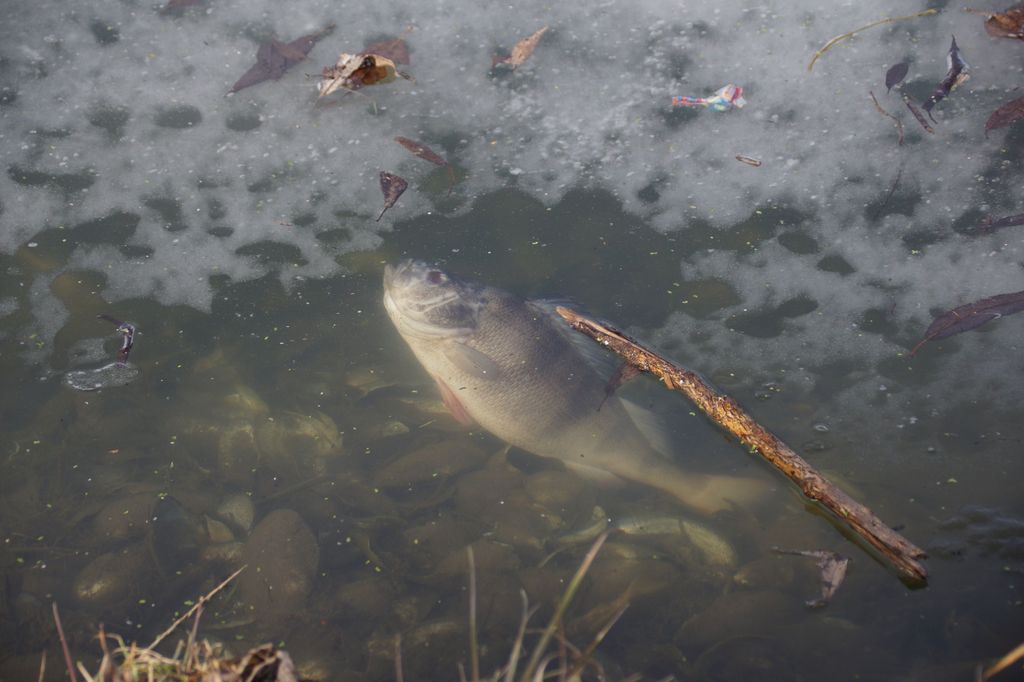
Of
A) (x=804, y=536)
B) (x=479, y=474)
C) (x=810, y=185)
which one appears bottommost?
(x=479, y=474)

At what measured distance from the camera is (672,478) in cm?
324

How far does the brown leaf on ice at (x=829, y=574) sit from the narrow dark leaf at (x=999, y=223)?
1914 millimetres

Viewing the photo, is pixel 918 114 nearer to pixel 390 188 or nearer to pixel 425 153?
pixel 425 153

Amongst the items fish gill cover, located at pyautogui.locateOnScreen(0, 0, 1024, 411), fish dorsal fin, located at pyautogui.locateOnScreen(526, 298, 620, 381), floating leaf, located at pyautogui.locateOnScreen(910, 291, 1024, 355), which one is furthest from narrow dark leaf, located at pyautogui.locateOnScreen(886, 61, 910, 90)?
fish dorsal fin, located at pyautogui.locateOnScreen(526, 298, 620, 381)

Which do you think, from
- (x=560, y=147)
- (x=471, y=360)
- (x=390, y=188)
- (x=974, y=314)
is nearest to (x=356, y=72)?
(x=390, y=188)

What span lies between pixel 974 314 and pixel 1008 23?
1.75 meters

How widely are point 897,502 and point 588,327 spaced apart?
1413 mm

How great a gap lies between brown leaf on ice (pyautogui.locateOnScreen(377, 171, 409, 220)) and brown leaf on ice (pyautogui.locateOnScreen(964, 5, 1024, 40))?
10.4ft

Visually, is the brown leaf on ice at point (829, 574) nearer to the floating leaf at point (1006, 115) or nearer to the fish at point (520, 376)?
the fish at point (520, 376)

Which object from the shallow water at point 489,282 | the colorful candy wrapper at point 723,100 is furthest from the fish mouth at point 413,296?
the colorful candy wrapper at point 723,100

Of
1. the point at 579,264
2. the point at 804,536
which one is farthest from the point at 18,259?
the point at 804,536

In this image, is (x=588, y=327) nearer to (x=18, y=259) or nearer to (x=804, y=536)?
(x=804, y=536)

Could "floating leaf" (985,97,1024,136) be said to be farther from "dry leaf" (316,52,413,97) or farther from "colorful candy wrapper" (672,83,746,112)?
"dry leaf" (316,52,413,97)

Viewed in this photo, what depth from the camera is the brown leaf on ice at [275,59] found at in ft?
13.0
